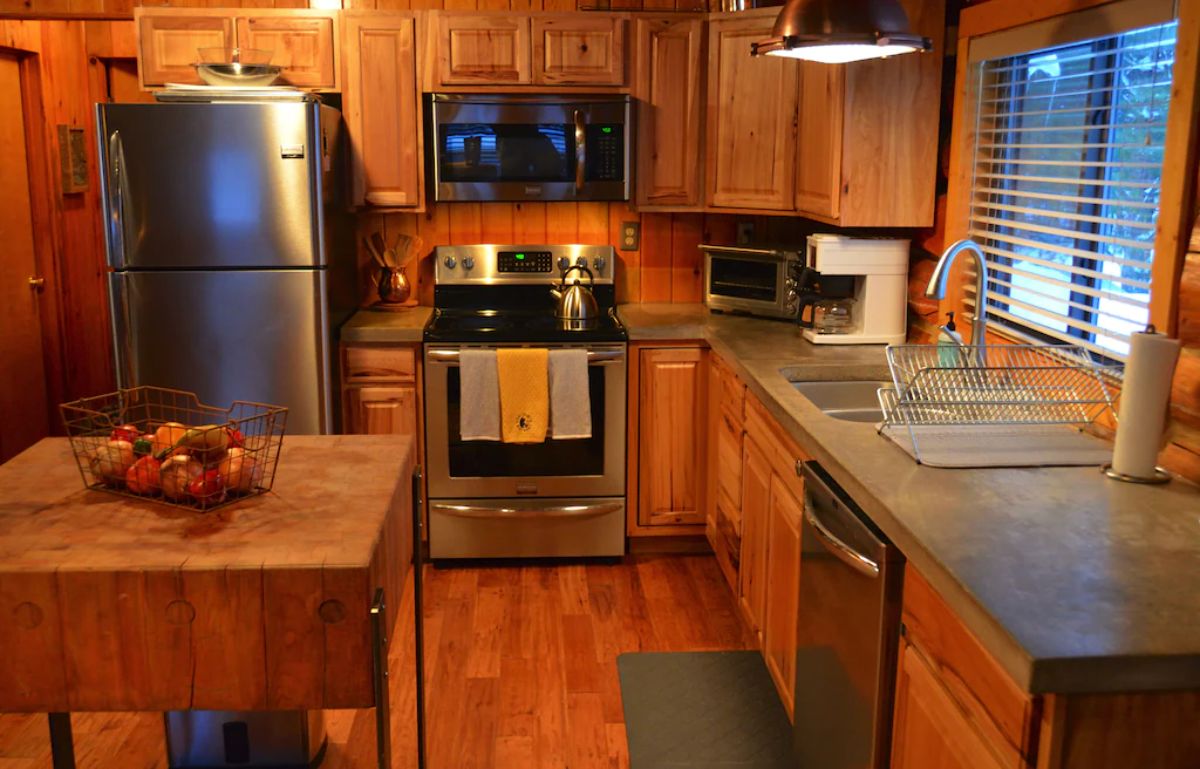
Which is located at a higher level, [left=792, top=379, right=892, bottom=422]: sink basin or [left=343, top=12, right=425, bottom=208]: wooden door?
[left=343, top=12, right=425, bottom=208]: wooden door

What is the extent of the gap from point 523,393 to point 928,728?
2335mm

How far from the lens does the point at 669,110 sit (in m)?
4.16

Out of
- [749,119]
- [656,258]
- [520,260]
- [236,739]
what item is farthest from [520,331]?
[236,739]

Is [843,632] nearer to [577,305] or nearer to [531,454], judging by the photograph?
[531,454]

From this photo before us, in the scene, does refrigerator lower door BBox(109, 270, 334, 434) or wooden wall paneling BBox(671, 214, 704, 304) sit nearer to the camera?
refrigerator lower door BBox(109, 270, 334, 434)

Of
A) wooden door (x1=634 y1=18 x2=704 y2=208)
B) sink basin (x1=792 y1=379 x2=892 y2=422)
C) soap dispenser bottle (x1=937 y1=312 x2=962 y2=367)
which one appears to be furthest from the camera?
wooden door (x1=634 y1=18 x2=704 y2=208)

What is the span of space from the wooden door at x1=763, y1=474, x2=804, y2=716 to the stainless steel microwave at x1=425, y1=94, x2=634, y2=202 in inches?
65.5

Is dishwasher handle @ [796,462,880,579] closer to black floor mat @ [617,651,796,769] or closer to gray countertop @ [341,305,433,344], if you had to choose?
black floor mat @ [617,651,796,769]

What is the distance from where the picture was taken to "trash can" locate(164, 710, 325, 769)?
2566 mm

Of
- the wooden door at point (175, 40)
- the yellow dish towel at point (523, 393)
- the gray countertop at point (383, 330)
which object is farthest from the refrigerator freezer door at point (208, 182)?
the yellow dish towel at point (523, 393)

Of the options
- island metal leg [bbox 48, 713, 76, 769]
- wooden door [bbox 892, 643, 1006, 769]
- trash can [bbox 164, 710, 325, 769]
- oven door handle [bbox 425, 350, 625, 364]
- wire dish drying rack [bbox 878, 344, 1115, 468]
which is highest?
wire dish drying rack [bbox 878, 344, 1115, 468]

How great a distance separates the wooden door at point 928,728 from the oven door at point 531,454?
218 cm

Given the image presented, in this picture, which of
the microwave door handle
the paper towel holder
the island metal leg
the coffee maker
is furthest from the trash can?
the microwave door handle

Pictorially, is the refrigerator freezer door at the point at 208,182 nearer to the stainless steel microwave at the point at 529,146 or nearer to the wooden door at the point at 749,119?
the stainless steel microwave at the point at 529,146
